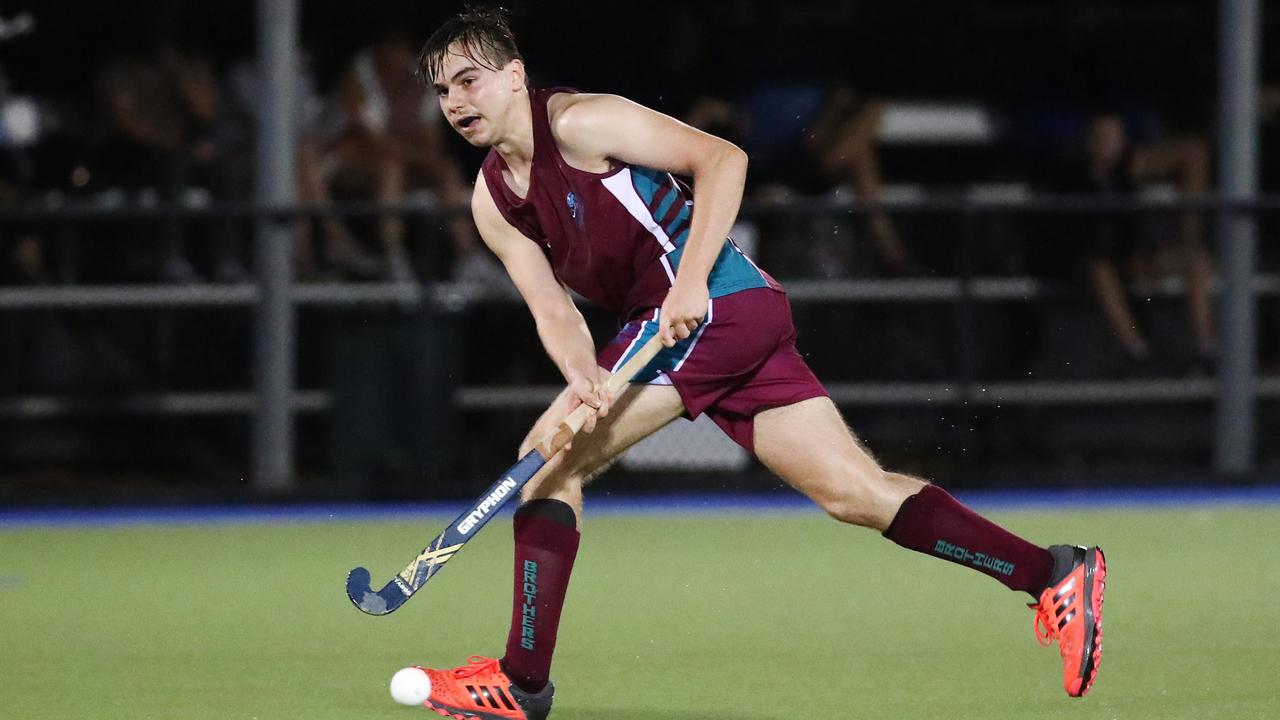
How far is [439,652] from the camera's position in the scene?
5.58m

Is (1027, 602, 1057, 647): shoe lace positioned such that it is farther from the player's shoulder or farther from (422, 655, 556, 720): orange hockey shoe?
the player's shoulder

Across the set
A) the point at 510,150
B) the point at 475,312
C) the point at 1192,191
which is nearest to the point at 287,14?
the point at 475,312

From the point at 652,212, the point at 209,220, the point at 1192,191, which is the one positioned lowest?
the point at 1192,191

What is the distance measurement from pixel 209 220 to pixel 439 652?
14.2 ft

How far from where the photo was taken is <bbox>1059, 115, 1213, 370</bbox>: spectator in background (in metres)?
9.52

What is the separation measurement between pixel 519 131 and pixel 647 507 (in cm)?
518

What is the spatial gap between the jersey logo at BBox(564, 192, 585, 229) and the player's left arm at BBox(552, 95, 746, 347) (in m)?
0.09

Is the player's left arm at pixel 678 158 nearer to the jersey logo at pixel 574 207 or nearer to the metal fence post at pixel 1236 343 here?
the jersey logo at pixel 574 207

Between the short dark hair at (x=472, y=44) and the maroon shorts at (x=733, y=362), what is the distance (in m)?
0.70

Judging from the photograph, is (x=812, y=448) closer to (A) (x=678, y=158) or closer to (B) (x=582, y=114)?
(A) (x=678, y=158)

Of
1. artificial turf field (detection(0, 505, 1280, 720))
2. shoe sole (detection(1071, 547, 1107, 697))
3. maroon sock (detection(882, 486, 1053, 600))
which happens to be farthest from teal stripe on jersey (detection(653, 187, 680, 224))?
shoe sole (detection(1071, 547, 1107, 697))

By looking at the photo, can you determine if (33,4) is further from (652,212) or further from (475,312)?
(652,212)

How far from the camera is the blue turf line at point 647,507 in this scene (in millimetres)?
9172

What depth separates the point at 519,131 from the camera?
14.6 ft
